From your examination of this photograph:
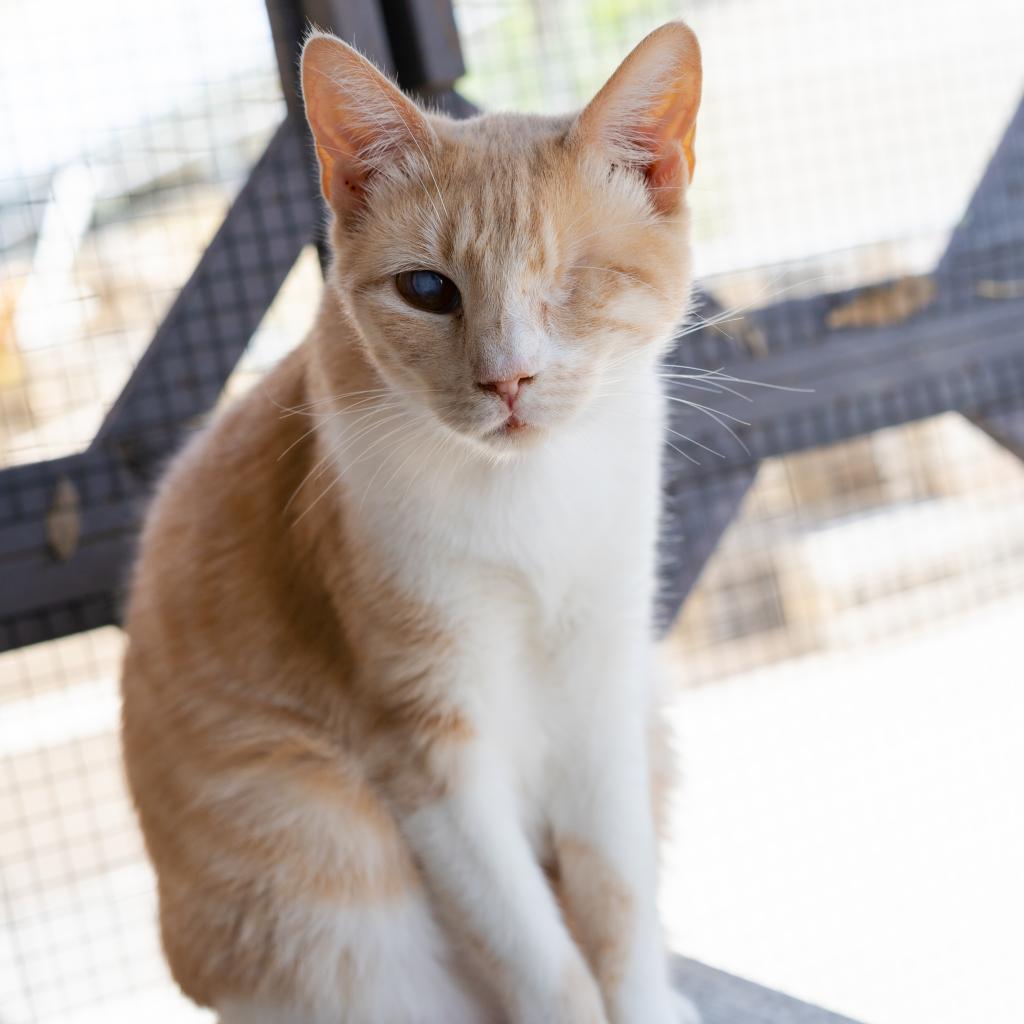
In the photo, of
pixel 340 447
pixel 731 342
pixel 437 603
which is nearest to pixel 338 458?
pixel 340 447

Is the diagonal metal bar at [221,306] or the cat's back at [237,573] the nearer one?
the cat's back at [237,573]

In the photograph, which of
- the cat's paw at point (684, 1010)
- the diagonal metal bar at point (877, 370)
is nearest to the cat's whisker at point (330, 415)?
the diagonal metal bar at point (877, 370)

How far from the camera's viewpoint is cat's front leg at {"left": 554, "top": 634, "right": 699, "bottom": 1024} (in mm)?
1171

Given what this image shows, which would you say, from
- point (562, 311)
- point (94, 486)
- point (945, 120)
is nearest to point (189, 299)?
point (94, 486)

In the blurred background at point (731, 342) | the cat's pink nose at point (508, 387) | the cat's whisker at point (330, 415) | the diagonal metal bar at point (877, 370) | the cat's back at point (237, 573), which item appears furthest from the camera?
the diagonal metal bar at point (877, 370)

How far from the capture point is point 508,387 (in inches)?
37.7

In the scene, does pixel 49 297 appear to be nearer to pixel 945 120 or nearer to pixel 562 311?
pixel 562 311

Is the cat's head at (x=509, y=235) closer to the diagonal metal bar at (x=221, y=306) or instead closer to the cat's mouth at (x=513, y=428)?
the cat's mouth at (x=513, y=428)

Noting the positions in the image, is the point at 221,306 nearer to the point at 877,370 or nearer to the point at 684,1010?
the point at 877,370

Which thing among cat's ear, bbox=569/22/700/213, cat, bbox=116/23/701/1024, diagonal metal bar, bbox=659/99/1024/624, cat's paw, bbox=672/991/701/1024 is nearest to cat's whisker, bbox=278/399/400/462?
cat, bbox=116/23/701/1024

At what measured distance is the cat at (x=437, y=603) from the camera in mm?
1021

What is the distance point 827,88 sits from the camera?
1.84 m

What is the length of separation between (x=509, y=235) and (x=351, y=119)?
186mm

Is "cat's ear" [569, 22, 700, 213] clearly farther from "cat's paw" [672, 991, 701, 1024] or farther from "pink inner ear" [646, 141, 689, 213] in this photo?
"cat's paw" [672, 991, 701, 1024]
